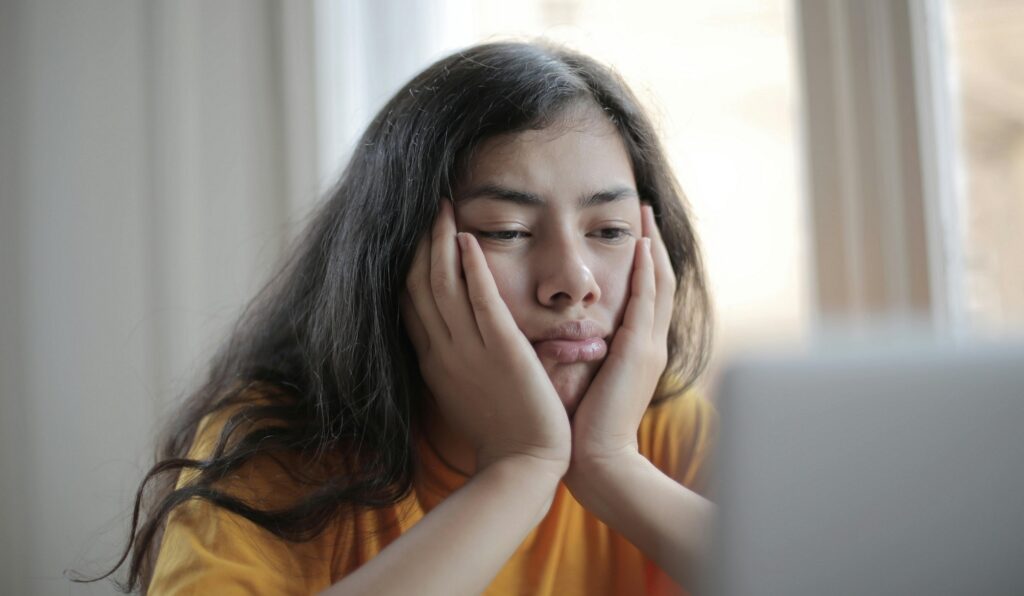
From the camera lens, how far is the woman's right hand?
857mm

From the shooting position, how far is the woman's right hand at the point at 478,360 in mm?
857

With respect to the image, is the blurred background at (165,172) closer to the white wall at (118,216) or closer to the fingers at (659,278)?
the white wall at (118,216)

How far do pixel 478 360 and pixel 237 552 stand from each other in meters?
0.30

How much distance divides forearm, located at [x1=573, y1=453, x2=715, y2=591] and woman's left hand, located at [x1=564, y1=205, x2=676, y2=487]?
10 millimetres

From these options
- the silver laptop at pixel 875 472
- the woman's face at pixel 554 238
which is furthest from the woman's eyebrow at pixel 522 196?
the silver laptop at pixel 875 472

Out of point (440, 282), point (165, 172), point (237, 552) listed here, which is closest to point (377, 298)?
point (440, 282)

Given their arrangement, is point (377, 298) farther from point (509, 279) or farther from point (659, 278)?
point (659, 278)

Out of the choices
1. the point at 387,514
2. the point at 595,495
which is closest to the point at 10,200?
the point at 387,514

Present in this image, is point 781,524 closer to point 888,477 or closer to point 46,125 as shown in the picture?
point 888,477

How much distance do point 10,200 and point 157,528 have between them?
1.06 meters

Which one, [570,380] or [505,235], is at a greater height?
[505,235]

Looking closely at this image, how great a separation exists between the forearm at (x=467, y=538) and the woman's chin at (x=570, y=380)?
0.10 meters

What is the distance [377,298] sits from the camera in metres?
0.98

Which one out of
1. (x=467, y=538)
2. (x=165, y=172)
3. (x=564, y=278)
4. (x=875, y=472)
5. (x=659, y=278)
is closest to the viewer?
(x=875, y=472)
